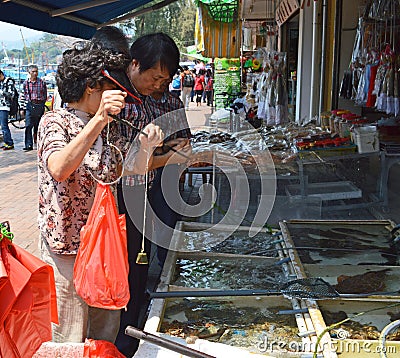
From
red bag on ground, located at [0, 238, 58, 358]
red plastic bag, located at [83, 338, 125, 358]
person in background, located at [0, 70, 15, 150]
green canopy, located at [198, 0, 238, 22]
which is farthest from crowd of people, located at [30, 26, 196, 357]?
person in background, located at [0, 70, 15, 150]

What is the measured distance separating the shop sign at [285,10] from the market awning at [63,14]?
4.00 metres

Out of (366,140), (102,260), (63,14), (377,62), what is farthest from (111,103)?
(377,62)

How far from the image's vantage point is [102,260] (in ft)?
7.03

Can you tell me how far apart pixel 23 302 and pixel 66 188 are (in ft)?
1.83

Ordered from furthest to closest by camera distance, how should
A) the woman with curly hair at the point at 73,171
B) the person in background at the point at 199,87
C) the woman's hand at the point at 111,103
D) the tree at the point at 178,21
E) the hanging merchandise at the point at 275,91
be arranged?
the tree at the point at 178,21 < the person in background at the point at 199,87 < the hanging merchandise at the point at 275,91 < the woman with curly hair at the point at 73,171 < the woman's hand at the point at 111,103

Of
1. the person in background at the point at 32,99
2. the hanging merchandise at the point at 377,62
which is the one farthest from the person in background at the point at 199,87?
the hanging merchandise at the point at 377,62

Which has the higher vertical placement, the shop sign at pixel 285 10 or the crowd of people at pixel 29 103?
the shop sign at pixel 285 10

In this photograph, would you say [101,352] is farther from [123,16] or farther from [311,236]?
[123,16]

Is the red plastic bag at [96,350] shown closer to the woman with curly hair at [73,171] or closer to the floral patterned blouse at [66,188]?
the woman with curly hair at [73,171]

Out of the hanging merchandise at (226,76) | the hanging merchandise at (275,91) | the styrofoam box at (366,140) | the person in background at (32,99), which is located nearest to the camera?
the styrofoam box at (366,140)

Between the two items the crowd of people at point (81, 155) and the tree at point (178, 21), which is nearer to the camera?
the crowd of people at point (81, 155)

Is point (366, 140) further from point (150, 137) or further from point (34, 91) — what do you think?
point (34, 91)

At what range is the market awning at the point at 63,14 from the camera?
13.1 feet

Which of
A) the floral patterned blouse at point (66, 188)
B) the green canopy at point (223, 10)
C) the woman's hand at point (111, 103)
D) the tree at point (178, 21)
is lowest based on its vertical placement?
the floral patterned blouse at point (66, 188)
